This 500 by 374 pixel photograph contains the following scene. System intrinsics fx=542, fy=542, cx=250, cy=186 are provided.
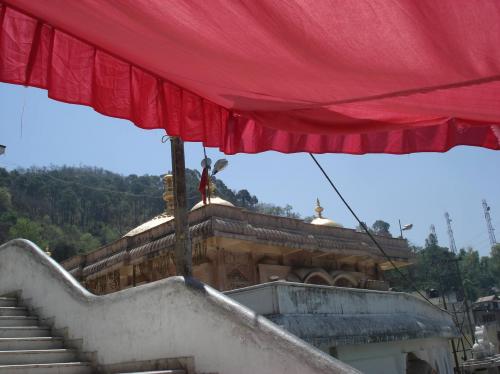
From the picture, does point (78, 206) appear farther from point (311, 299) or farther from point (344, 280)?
point (311, 299)

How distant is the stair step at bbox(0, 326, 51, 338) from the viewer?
677 cm

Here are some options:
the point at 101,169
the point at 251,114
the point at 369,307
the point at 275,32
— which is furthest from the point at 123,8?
the point at 101,169

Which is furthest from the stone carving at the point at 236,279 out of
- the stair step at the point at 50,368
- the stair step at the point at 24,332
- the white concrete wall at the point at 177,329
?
the stair step at the point at 50,368

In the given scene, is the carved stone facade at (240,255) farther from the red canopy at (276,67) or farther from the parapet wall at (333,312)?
the red canopy at (276,67)

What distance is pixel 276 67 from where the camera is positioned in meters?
3.35

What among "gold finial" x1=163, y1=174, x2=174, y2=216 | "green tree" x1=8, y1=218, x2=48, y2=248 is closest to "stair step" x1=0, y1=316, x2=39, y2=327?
"gold finial" x1=163, y1=174, x2=174, y2=216

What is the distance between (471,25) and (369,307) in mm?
9175

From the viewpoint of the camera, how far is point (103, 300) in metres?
6.71

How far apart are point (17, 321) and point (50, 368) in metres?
2.10

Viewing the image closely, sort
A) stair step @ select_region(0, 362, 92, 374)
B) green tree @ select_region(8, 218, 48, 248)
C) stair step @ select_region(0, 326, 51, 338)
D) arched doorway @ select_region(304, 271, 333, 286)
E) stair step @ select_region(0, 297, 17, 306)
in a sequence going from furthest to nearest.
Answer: green tree @ select_region(8, 218, 48, 248)
arched doorway @ select_region(304, 271, 333, 286)
stair step @ select_region(0, 297, 17, 306)
stair step @ select_region(0, 326, 51, 338)
stair step @ select_region(0, 362, 92, 374)

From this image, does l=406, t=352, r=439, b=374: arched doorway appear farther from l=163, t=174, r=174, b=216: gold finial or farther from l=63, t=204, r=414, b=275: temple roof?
l=163, t=174, r=174, b=216: gold finial

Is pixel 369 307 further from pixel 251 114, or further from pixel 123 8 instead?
pixel 123 8

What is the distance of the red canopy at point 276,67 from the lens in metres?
2.62

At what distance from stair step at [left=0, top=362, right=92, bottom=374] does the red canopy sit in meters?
2.87
